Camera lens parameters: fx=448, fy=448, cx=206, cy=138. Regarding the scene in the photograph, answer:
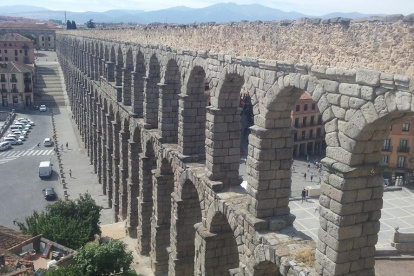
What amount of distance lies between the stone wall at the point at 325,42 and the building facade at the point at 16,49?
279ft

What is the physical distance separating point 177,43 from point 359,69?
13125mm

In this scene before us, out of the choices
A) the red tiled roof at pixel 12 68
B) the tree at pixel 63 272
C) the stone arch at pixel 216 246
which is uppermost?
the red tiled roof at pixel 12 68

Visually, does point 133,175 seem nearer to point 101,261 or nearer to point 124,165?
point 124,165

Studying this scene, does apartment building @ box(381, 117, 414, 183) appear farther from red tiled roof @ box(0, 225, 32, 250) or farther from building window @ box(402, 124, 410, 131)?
red tiled roof @ box(0, 225, 32, 250)

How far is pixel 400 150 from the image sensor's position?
5141 cm

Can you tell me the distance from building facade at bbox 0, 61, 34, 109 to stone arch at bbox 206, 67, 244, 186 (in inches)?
2792

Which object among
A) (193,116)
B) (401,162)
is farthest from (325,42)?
(401,162)

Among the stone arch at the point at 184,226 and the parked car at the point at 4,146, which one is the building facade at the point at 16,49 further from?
the stone arch at the point at 184,226

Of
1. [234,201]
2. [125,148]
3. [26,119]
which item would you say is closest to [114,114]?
[125,148]

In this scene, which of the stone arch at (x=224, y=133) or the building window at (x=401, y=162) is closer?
the stone arch at (x=224, y=133)

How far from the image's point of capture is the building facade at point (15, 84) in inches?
3100

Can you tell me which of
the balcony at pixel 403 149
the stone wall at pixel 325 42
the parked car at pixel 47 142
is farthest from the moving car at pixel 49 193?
the balcony at pixel 403 149

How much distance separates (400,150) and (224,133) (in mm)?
40740

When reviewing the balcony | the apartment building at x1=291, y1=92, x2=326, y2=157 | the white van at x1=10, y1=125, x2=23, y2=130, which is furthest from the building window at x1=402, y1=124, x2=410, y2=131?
the white van at x1=10, y1=125, x2=23, y2=130
